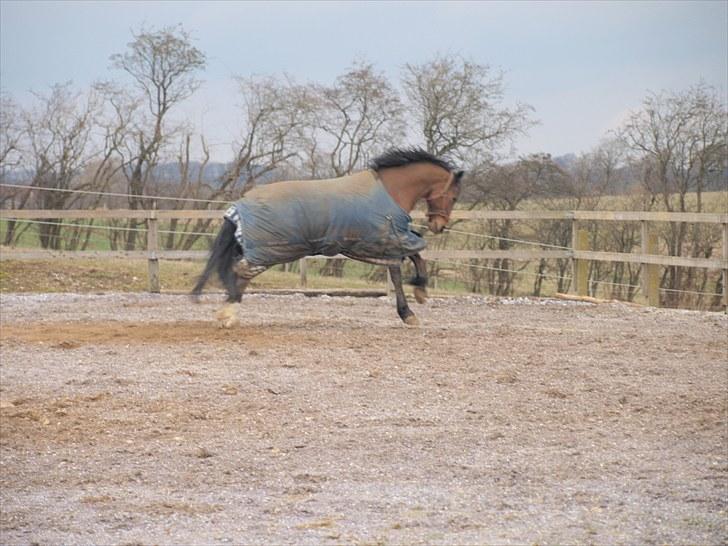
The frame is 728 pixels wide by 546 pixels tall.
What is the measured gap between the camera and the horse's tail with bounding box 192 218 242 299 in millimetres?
9656

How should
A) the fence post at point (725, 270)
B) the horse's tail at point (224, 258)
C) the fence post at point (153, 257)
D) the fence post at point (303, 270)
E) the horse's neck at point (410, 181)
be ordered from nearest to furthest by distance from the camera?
1. the horse's tail at point (224, 258)
2. the horse's neck at point (410, 181)
3. the fence post at point (725, 270)
4. the fence post at point (153, 257)
5. the fence post at point (303, 270)

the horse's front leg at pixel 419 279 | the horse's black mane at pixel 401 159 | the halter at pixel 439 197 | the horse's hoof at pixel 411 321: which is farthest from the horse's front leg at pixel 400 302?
the horse's black mane at pixel 401 159

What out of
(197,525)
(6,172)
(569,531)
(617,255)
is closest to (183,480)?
(197,525)

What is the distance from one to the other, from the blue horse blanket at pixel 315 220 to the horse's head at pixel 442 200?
0.64 metres

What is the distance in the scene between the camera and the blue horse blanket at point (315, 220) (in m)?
9.54

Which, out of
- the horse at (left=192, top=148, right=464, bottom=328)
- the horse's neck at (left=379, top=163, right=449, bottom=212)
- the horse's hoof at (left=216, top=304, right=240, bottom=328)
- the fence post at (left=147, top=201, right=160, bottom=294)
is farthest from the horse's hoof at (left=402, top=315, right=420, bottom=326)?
the fence post at (left=147, top=201, right=160, bottom=294)

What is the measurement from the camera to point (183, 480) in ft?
16.8

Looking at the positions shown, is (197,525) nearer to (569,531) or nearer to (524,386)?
(569,531)

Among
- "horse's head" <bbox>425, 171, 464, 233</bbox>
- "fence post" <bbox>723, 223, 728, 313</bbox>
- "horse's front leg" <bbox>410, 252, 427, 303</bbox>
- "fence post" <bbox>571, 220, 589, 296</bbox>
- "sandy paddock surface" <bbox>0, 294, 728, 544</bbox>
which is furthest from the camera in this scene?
"fence post" <bbox>571, 220, 589, 296</bbox>

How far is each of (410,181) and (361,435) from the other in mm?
4600

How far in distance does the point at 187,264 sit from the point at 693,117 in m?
9.91

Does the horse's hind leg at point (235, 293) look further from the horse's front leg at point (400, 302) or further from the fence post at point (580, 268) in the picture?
the fence post at point (580, 268)

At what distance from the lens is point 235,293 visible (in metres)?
9.78

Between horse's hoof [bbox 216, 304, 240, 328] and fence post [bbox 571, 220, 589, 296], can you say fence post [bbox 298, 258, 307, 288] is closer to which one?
fence post [bbox 571, 220, 589, 296]
